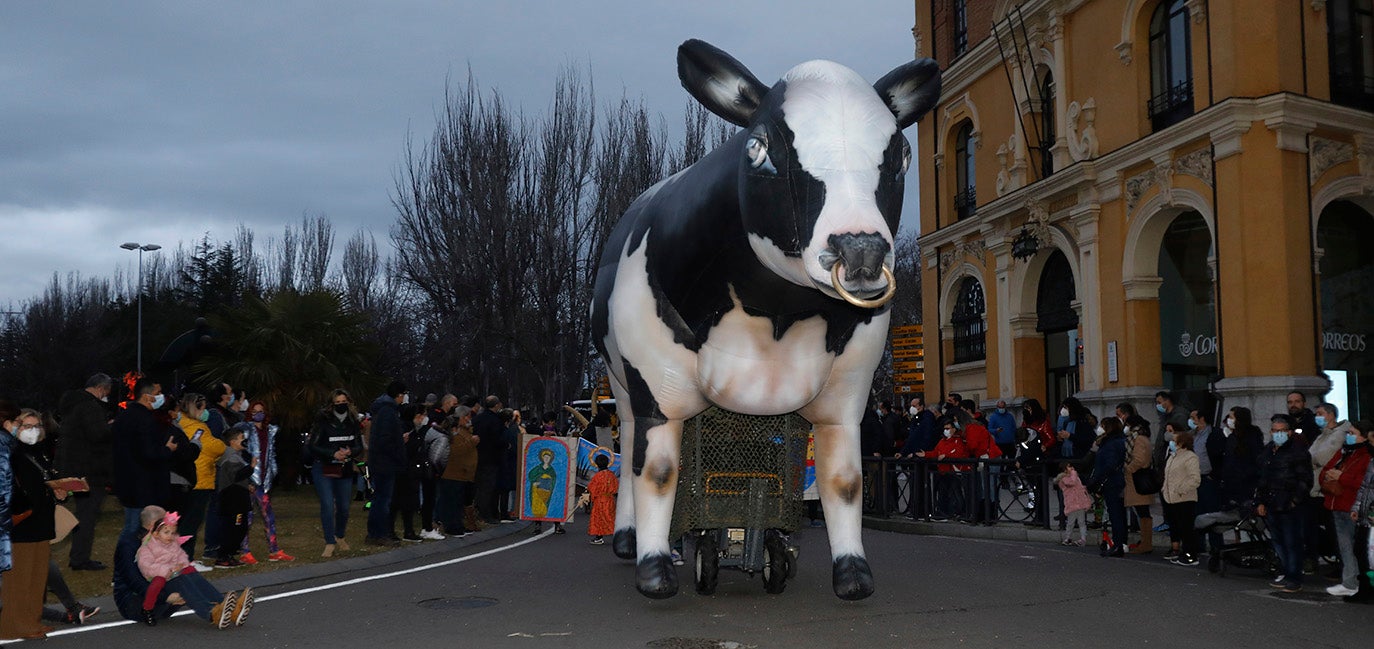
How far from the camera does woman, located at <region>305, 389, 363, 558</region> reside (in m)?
11.7

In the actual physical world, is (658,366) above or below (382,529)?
above

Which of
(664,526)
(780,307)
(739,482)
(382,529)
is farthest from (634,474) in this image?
(382,529)

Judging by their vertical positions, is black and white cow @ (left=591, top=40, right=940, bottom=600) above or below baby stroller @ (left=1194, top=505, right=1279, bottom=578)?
above

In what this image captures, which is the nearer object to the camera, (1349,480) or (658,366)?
(658,366)

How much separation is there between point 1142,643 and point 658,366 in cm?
314

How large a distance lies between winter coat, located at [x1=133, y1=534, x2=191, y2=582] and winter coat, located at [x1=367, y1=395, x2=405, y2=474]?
4.59 m

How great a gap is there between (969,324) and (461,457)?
19.0 metres

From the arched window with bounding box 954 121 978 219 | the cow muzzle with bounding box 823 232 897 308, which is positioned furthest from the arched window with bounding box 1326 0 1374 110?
the cow muzzle with bounding box 823 232 897 308

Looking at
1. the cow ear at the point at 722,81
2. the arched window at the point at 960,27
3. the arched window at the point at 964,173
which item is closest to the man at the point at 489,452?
the cow ear at the point at 722,81

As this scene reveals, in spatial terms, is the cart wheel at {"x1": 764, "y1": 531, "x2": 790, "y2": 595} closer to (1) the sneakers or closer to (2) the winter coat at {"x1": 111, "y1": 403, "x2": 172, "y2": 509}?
(1) the sneakers

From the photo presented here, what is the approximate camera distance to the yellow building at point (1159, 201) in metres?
20.1

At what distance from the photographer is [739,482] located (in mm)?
7719

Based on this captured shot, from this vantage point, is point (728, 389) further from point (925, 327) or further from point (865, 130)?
point (925, 327)

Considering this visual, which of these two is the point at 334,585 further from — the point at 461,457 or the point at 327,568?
the point at 461,457
